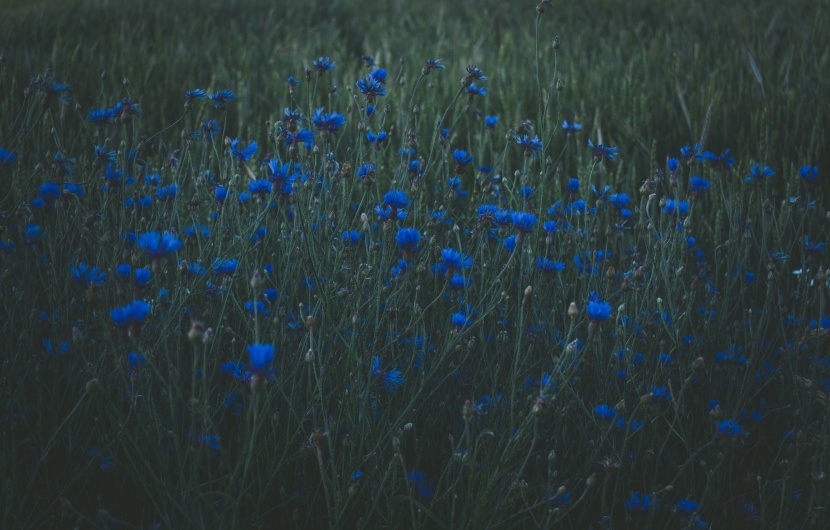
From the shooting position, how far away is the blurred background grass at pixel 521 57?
3.13 m

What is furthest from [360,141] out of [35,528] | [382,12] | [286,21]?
[382,12]

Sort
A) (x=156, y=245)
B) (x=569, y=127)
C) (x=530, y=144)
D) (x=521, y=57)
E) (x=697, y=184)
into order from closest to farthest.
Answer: (x=156, y=245) → (x=530, y=144) → (x=697, y=184) → (x=569, y=127) → (x=521, y=57)

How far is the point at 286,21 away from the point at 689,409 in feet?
14.4

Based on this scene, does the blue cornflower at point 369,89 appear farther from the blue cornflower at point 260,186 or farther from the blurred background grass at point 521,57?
the blurred background grass at point 521,57

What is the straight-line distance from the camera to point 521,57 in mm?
4035

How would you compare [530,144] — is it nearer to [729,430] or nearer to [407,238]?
[407,238]

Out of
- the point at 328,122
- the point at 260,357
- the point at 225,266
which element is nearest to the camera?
the point at 260,357

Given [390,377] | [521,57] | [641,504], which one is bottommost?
[641,504]

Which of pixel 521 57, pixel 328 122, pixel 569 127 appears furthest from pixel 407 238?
pixel 521 57

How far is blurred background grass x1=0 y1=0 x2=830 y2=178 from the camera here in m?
3.13

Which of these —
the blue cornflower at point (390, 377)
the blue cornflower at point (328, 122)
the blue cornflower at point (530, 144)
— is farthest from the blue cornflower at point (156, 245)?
the blue cornflower at point (530, 144)

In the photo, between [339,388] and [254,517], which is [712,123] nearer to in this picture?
[339,388]

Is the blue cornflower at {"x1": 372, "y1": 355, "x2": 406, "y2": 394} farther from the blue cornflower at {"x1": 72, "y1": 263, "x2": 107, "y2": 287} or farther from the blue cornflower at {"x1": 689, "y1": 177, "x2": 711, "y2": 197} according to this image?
the blue cornflower at {"x1": 689, "y1": 177, "x2": 711, "y2": 197}

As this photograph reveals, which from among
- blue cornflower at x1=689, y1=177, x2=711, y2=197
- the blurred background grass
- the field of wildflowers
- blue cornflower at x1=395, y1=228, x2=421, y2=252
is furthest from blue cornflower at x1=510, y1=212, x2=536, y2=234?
the blurred background grass
